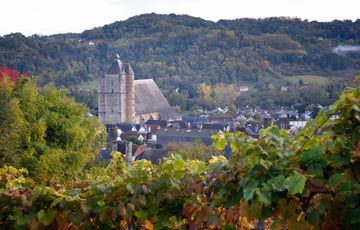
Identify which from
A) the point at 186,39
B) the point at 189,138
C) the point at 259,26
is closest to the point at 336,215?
the point at 189,138

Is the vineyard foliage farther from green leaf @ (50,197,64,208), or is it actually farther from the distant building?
the distant building

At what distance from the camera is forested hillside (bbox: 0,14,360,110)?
9069 cm

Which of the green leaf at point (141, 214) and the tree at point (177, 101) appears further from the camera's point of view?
the tree at point (177, 101)

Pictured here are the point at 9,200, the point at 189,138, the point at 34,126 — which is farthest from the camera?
the point at 189,138

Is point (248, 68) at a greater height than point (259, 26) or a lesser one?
lesser

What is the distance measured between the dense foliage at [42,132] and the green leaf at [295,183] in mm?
8938

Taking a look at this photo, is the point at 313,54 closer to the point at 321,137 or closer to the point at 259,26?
the point at 259,26

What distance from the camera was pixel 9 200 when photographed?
2.44 metres

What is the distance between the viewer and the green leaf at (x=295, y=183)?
6.13 feet

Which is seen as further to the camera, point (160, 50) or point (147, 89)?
point (160, 50)

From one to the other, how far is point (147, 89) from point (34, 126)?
1816 inches

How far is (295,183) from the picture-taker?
75.1 inches

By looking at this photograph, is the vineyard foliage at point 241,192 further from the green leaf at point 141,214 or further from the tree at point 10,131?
the tree at point 10,131

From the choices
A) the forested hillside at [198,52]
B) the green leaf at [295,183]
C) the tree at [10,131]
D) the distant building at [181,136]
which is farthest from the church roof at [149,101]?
the green leaf at [295,183]
